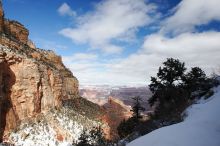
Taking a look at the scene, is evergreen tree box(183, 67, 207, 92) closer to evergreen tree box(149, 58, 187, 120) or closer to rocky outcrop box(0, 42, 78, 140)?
evergreen tree box(149, 58, 187, 120)

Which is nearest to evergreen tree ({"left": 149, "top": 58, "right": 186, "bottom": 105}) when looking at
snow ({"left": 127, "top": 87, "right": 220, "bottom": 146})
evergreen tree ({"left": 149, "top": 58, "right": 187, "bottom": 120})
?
evergreen tree ({"left": 149, "top": 58, "right": 187, "bottom": 120})

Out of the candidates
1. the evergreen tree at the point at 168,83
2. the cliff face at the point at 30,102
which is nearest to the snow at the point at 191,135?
the evergreen tree at the point at 168,83

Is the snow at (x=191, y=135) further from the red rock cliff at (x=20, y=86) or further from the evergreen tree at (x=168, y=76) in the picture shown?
the red rock cliff at (x=20, y=86)

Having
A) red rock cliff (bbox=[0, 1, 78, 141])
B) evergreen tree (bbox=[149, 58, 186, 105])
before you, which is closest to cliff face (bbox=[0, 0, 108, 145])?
red rock cliff (bbox=[0, 1, 78, 141])

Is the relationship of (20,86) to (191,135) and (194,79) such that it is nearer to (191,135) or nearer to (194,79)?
(194,79)

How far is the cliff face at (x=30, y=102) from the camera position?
57.7 metres

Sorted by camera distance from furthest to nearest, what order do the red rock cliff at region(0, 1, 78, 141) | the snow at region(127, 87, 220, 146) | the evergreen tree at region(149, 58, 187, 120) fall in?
the red rock cliff at region(0, 1, 78, 141)
the evergreen tree at region(149, 58, 187, 120)
the snow at region(127, 87, 220, 146)

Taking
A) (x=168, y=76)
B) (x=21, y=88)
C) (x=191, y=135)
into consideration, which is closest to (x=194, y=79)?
(x=168, y=76)

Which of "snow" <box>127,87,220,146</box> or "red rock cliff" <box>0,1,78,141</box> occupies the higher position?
"red rock cliff" <box>0,1,78,141</box>

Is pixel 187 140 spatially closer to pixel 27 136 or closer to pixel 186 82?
pixel 186 82

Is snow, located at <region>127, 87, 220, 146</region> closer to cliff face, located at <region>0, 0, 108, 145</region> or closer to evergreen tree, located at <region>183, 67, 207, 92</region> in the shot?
evergreen tree, located at <region>183, 67, 207, 92</region>

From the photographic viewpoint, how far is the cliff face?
57.7 meters

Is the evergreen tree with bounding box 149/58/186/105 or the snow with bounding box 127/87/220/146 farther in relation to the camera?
the evergreen tree with bounding box 149/58/186/105

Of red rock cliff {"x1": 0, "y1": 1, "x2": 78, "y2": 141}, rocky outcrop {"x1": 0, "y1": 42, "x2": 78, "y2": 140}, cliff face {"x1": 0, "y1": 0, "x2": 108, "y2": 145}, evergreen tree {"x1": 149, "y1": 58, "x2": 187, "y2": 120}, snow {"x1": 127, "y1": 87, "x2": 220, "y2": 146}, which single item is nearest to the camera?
snow {"x1": 127, "y1": 87, "x2": 220, "y2": 146}
